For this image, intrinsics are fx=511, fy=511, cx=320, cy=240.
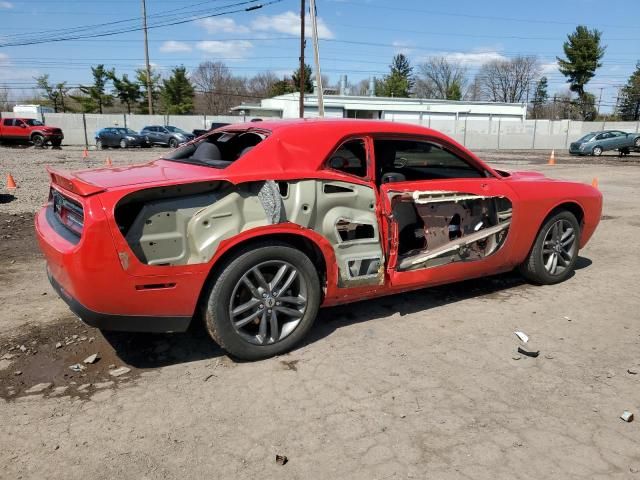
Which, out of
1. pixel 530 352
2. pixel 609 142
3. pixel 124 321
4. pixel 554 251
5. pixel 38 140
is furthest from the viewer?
pixel 38 140

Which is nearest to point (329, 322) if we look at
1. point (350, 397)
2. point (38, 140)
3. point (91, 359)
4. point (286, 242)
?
point (286, 242)

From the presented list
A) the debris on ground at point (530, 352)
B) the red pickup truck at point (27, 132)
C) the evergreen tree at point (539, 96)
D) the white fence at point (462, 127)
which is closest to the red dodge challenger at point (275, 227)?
the debris on ground at point (530, 352)

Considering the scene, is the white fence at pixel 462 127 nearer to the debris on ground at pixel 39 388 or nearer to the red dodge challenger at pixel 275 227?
the red dodge challenger at pixel 275 227

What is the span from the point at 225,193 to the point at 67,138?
43.6m

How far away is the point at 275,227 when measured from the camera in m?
3.37

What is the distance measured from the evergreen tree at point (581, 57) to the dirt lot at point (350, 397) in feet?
243

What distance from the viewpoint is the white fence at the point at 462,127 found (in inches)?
1627

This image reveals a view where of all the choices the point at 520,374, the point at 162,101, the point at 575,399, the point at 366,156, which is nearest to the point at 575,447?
the point at 575,399

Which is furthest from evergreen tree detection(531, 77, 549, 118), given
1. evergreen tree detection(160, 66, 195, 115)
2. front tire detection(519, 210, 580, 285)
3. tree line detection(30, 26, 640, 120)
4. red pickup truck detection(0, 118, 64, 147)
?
front tire detection(519, 210, 580, 285)

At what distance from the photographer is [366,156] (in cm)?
392

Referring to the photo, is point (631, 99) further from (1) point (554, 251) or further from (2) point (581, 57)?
(1) point (554, 251)

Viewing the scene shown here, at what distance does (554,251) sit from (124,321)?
13.4 feet

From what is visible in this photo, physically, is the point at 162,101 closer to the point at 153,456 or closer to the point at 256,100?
the point at 256,100

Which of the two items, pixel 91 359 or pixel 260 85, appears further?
pixel 260 85
